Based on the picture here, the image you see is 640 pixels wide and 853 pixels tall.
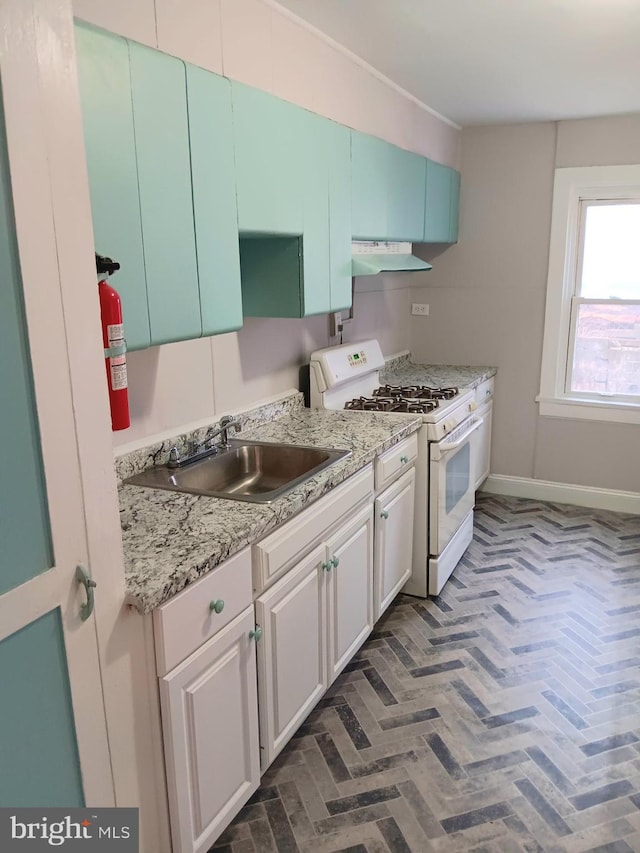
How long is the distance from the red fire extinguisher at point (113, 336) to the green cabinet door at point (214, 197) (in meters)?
0.42

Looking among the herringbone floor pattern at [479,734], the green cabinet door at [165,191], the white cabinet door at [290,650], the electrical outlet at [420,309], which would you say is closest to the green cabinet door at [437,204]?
the electrical outlet at [420,309]

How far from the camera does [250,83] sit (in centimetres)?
237

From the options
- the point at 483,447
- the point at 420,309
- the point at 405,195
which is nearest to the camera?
the point at 405,195

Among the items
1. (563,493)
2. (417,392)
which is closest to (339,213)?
(417,392)

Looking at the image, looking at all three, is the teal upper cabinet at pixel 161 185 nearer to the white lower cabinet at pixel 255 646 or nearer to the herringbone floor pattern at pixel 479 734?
the white lower cabinet at pixel 255 646

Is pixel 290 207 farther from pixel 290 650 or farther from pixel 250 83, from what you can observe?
pixel 290 650

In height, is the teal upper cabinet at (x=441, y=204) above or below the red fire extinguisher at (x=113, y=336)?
above

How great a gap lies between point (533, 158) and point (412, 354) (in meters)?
1.47

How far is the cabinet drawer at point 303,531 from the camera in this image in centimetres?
182

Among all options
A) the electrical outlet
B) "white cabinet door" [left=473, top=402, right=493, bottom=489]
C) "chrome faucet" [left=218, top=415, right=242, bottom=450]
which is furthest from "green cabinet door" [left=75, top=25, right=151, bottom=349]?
the electrical outlet

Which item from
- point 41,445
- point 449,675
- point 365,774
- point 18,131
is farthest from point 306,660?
point 18,131

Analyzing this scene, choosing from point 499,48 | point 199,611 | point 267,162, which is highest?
point 499,48

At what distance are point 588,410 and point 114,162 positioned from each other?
3.60m

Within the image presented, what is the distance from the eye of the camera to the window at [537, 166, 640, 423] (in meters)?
4.10
